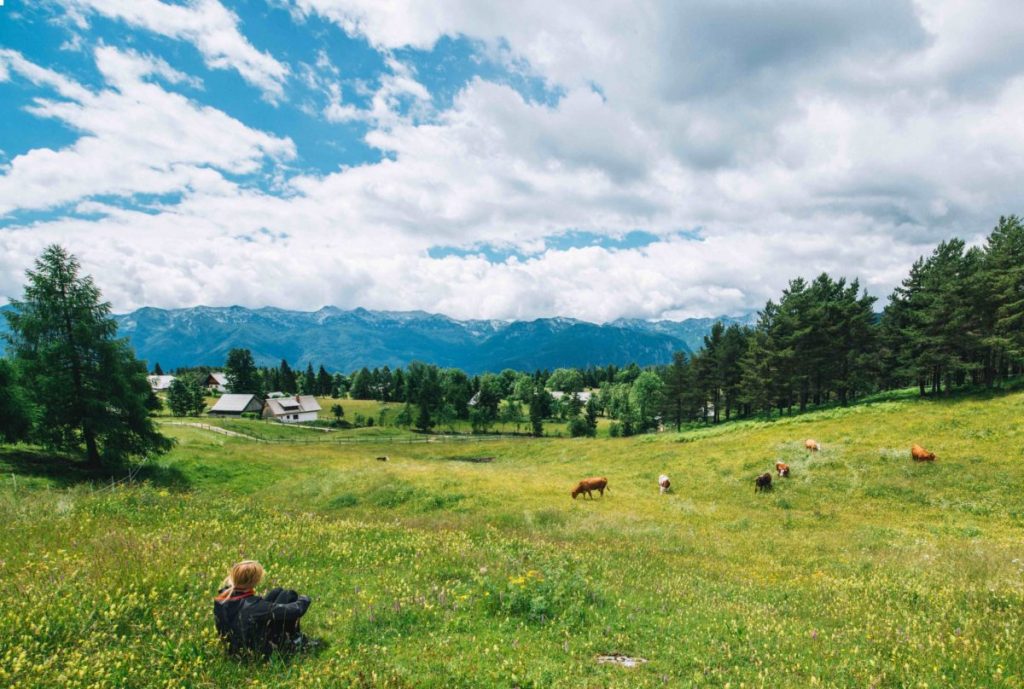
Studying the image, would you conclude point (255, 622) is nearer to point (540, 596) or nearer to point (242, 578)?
point (242, 578)

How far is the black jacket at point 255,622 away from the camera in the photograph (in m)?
6.70

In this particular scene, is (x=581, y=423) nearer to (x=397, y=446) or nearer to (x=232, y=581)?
(x=397, y=446)

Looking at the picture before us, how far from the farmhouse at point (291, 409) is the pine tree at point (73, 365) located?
107m

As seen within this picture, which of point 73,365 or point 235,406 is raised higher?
point 73,365

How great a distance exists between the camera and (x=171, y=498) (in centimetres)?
1625

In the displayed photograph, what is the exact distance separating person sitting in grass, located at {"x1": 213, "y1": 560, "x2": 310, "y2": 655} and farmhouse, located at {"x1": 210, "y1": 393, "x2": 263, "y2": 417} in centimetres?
14576

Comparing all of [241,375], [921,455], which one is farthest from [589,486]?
[241,375]

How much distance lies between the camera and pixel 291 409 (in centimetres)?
14238

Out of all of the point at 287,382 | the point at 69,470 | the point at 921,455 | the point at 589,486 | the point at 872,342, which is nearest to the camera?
the point at 921,455

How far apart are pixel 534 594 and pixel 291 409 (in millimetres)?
151319

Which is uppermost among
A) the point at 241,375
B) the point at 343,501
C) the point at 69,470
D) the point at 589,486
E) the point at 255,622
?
the point at 241,375

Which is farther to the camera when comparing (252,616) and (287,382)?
(287,382)

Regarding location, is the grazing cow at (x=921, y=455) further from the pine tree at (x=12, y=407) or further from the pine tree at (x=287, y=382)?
the pine tree at (x=287, y=382)

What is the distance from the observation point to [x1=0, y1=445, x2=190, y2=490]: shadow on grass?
98.7 feet
